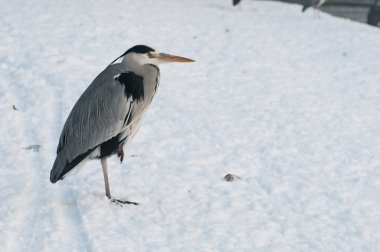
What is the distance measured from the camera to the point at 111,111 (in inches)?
200

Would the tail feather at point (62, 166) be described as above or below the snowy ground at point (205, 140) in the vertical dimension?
above

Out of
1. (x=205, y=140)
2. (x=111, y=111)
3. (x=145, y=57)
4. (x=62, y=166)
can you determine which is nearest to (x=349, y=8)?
(x=205, y=140)

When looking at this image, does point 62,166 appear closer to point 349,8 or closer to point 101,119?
point 101,119

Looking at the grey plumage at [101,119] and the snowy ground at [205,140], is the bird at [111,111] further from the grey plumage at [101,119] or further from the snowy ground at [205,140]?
the snowy ground at [205,140]

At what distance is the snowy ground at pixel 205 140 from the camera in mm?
4914

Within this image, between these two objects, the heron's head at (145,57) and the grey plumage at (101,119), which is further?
the heron's head at (145,57)

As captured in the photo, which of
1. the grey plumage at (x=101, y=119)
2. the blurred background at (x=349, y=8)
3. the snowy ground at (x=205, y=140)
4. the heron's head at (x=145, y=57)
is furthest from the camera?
the blurred background at (x=349, y=8)

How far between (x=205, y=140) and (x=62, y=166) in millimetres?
2313

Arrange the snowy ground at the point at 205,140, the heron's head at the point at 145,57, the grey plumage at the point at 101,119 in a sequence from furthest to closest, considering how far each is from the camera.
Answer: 1. the heron's head at the point at 145,57
2. the grey plumage at the point at 101,119
3. the snowy ground at the point at 205,140

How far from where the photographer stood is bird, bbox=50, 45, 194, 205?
16.6 ft

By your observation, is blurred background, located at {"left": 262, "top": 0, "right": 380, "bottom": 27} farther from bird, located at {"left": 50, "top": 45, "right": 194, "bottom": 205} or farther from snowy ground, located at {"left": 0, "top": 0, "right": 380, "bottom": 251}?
bird, located at {"left": 50, "top": 45, "right": 194, "bottom": 205}

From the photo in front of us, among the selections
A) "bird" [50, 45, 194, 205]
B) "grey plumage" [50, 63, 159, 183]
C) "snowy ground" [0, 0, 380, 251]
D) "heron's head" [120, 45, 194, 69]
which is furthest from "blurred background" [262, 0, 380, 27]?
"grey plumage" [50, 63, 159, 183]

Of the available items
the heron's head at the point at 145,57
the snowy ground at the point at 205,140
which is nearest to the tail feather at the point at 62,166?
the snowy ground at the point at 205,140

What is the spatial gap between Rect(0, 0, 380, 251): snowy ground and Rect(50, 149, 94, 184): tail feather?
0.33 m
